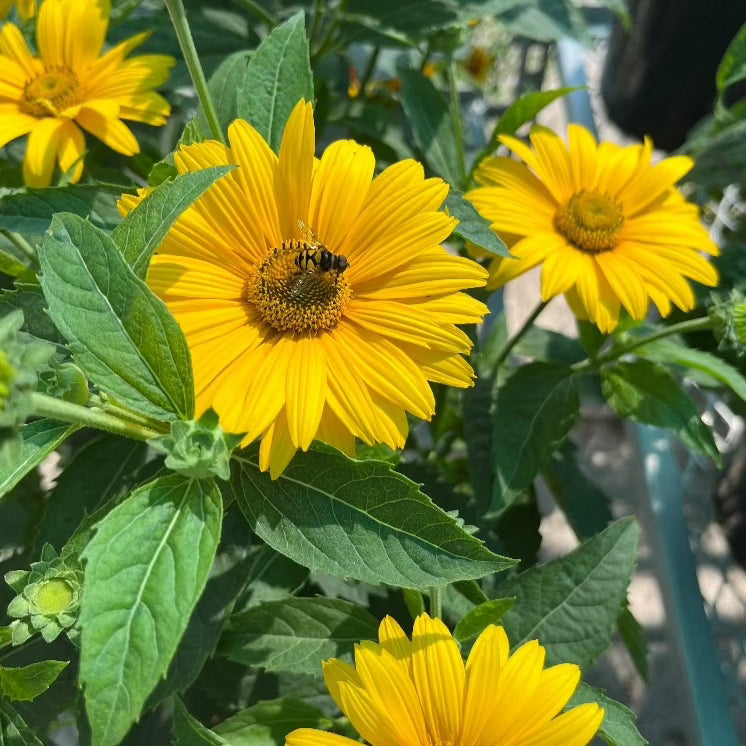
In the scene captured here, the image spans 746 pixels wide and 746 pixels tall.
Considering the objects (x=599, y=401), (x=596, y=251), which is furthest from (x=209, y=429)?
(x=599, y=401)

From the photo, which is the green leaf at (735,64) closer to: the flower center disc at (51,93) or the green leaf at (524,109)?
the green leaf at (524,109)

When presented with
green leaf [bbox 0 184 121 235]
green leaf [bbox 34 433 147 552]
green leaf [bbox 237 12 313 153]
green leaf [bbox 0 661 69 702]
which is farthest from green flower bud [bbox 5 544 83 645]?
green leaf [bbox 237 12 313 153]

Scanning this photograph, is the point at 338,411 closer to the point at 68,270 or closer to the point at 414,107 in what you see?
the point at 68,270

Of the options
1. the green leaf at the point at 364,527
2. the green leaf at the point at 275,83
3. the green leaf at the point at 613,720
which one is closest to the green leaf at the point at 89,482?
the green leaf at the point at 364,527

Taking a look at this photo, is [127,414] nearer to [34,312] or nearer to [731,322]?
[34,312]

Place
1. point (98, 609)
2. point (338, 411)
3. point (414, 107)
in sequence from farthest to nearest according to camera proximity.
Result: point (414, 107), point (338, 411), point (98, 609)

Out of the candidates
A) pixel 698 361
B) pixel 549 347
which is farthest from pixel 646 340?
pixel 549 347

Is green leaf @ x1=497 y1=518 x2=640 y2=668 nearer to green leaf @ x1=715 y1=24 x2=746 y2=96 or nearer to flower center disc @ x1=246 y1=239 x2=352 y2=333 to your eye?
flower center disc @ x1=246 y1=239 x2=352 y2=333
